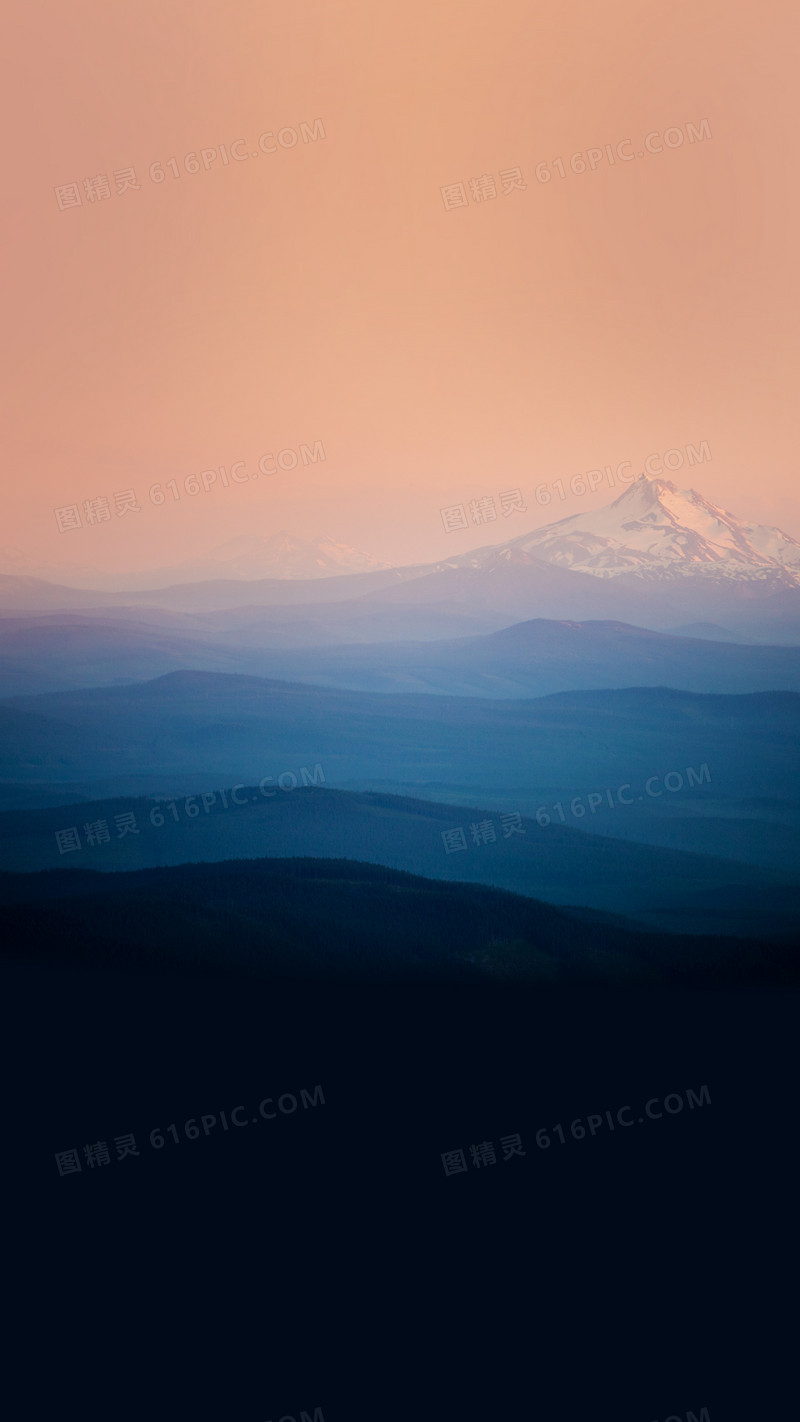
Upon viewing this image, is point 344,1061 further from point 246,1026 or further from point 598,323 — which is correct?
point 598,323

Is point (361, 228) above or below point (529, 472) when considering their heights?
above

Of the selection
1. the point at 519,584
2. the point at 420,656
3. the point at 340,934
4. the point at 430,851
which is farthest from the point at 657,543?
the point at 340,934

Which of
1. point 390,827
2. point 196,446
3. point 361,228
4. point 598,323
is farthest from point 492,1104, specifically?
point 361,228

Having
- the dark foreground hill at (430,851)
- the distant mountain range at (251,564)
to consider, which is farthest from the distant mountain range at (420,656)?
the dark foreground hill at (430,851)

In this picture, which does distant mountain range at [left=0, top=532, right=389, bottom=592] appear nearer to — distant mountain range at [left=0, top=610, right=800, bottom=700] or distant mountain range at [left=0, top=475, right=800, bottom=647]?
distant mountain range at [left=0, top=475, right=800, bottom=647]

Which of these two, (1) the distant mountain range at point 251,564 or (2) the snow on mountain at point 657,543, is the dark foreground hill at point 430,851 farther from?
(2) the snow on mountain at point 657,543

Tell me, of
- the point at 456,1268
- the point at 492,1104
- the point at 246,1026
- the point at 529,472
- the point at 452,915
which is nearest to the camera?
the point at 456,1268

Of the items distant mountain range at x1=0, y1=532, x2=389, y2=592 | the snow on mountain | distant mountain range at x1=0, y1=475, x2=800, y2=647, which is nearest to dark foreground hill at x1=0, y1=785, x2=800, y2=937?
distant mountain range at x1=0, y1=475, x2=800, y2=647
